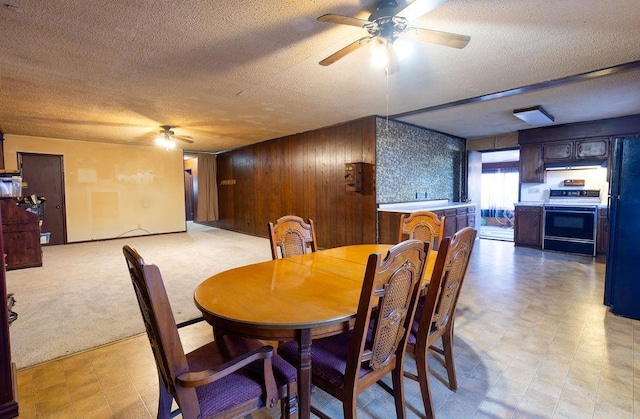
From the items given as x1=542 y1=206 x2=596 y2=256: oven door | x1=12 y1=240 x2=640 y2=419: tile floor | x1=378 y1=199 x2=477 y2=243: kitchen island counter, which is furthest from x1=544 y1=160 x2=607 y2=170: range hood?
x1=12 y1=240 x2=640 y2=419: tile floor

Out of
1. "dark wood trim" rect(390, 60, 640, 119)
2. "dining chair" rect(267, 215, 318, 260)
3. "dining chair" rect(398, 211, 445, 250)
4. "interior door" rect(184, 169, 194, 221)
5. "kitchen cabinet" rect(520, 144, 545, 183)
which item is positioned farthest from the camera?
"interior door" rect(184, 169, 194, 221)

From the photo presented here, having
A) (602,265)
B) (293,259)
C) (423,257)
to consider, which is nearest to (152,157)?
(293,259)

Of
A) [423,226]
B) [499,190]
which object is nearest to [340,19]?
[423,226]

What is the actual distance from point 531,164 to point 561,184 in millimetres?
653

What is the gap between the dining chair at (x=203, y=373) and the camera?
104 centimetres

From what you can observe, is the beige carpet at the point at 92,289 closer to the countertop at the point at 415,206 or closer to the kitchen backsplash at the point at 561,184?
the countertop at the point at 415,206

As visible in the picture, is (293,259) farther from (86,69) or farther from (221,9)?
(86,69)

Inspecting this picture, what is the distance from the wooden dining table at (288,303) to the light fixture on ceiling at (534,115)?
12.8 feet

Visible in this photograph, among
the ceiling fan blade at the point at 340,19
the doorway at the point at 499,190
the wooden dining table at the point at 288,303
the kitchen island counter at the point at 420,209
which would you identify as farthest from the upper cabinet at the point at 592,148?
the ceiling fan blade at the point at 340,19

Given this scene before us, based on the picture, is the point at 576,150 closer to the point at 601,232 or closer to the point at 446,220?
the point at 601,232

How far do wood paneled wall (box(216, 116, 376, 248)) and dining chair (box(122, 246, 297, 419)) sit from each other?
3.99 meters

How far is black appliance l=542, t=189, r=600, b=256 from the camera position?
17.0 feet

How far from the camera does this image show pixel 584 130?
5461mm

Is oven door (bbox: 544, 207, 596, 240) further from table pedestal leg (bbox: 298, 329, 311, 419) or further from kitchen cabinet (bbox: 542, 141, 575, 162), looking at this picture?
table pedestal leg (bbox: 298, 329, 311, 419)
